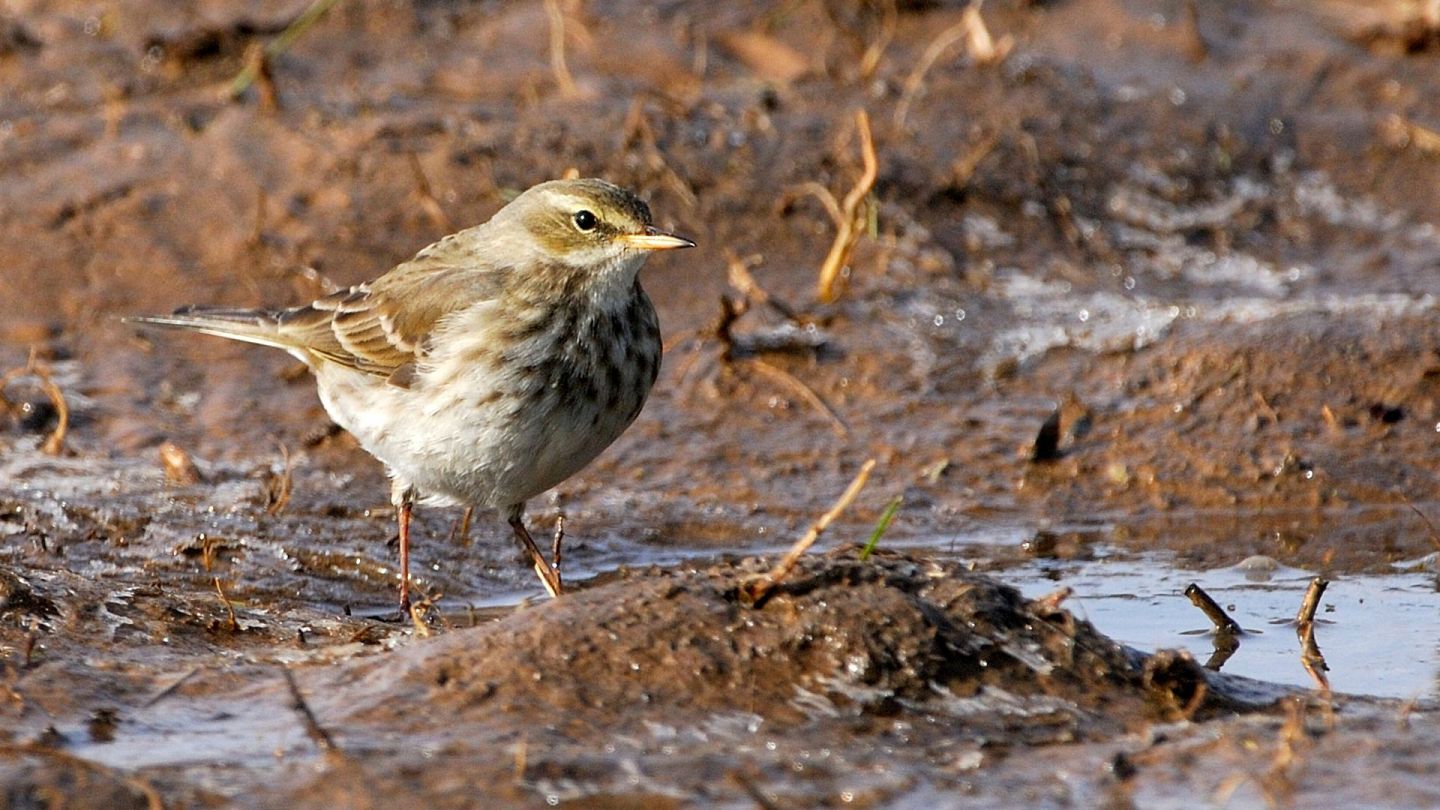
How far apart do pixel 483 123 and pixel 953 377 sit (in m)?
3.25

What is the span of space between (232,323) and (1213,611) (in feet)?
14.4

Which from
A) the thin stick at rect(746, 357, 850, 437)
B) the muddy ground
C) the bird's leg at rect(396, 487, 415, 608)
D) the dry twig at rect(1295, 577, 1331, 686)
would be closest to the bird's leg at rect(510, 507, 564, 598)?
the muddy ground

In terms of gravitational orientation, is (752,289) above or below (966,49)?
below

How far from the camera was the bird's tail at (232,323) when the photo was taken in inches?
340

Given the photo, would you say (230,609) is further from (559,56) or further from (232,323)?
(559,56)

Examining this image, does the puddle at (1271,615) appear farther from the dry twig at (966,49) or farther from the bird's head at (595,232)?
the dry twig at (966,49)

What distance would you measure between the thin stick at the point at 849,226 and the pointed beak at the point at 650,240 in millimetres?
2117

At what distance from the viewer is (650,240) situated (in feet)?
24.8

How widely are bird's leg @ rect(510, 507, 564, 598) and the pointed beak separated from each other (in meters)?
1.15

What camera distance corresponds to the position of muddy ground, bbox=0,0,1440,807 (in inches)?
225

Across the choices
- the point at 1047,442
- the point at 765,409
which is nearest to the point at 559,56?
the point at 765,409

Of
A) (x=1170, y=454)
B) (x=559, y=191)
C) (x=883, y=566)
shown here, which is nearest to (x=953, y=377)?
(x=1170, y=454)

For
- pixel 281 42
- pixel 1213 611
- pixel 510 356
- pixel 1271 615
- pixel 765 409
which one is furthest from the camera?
pixel 281 42

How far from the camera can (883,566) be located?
6281mm
